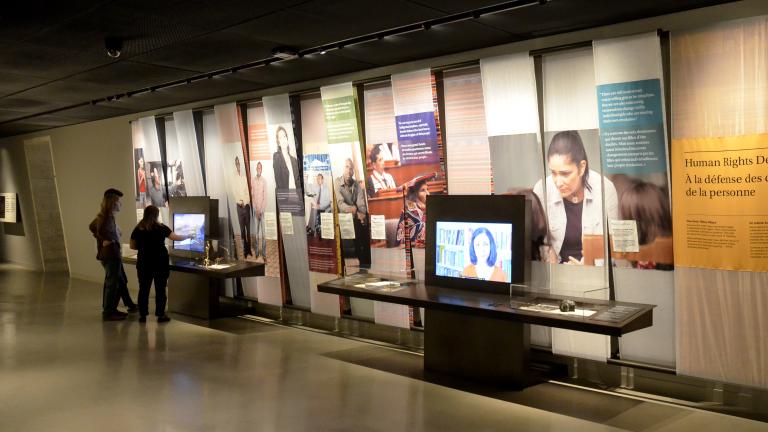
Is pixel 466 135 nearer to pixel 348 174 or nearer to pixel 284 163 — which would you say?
pixel 348 174

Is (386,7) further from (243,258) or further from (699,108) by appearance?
(243,258)

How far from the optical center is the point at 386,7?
4.77 meters

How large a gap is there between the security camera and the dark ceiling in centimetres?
6

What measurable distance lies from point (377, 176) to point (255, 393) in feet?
8.60

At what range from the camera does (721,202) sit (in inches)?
186

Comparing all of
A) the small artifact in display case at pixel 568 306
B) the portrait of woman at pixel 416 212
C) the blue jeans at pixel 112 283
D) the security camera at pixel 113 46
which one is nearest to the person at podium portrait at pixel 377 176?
the portrait of woman at pixel 416 212

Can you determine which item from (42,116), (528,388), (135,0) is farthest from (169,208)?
(528,388)

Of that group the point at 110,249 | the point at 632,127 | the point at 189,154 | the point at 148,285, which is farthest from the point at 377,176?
the point at 110,249

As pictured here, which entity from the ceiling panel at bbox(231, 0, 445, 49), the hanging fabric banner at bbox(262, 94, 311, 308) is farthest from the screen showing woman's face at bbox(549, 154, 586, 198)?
the hanging fabric banner at bbox(262, 94, 311, 308)

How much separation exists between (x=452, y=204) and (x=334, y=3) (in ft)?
7.10

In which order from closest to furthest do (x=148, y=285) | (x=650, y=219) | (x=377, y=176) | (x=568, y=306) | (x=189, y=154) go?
(x=568, y=306) < (x=650, y=219) < (x=377, y=176) < (x=148, y=285) < (x=189, y=154)

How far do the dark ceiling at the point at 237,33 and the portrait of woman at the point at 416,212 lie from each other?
131 cm

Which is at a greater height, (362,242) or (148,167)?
(148,167)

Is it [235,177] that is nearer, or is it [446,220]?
[446,220]
